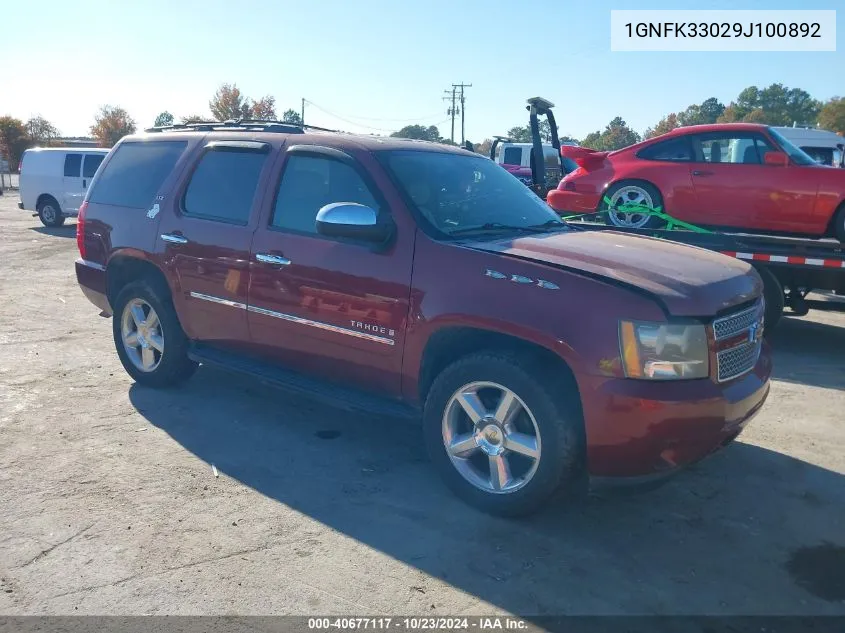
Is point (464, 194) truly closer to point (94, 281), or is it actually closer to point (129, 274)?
point (129, 274)

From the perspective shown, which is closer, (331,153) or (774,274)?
(331,153)

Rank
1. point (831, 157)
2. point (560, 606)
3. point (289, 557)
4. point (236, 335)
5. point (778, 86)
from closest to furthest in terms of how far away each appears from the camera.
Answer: point (560, 606) < point (289, 557) < point (236, 335) < point (831, 157) < point (778, 86)

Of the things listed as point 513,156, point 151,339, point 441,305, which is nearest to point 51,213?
point 513,156

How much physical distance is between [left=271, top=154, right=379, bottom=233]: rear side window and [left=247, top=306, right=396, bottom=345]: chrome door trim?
0.54 meters

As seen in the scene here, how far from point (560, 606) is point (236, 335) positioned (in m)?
2.86

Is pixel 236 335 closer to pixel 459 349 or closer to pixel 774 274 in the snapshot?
pixel 459 349

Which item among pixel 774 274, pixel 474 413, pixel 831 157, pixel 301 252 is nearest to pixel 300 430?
pixel 301 252

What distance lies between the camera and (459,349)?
3975 millimetres

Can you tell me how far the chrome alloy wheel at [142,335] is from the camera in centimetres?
556

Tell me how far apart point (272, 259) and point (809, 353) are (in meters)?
5.68

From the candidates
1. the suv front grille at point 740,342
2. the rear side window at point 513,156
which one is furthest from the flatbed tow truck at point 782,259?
the rear side window at point 513,156

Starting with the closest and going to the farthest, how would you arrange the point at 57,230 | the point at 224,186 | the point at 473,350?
1. the point at 473,350
2. the point at 224,186
3. the point at 57,230

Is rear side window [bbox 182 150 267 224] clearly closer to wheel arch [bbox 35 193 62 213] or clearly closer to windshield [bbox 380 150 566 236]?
windshield [bbox 380 150 566 236]

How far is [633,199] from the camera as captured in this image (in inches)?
332
